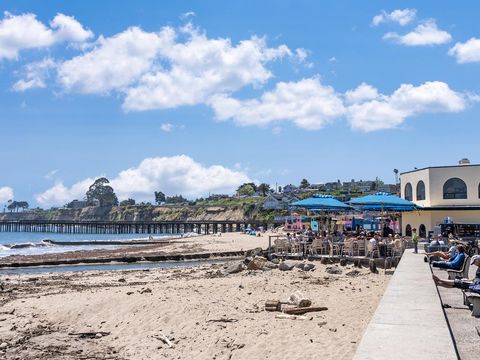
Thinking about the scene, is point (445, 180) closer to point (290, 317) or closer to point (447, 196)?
point (447, 196)

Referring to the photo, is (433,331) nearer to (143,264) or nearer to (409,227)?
(409,227)

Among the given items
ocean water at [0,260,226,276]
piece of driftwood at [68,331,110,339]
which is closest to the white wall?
ocean water at [0,260,226,276]

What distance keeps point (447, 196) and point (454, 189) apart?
0.52m

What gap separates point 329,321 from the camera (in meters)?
9.87

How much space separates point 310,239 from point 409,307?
1458 cm

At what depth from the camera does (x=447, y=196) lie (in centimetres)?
2909

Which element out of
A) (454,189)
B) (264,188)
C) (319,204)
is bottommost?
(319,204)

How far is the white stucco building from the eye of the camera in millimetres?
28359

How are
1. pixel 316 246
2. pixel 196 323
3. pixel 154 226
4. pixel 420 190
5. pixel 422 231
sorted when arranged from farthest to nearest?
pixel 154 226 < pixel 420 190 < pixel 422 231 < pixel 316 246 < pixel 196 323

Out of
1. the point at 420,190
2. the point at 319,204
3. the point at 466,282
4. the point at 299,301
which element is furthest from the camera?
the point at 420,190

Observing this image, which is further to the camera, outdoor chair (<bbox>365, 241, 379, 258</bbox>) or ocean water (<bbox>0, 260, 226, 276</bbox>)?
ocean water (<bbox>0, 260, 226, 276</bbox>)

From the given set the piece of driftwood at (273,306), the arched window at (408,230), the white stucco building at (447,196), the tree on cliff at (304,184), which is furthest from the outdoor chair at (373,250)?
the tree on cliff at (304,184)

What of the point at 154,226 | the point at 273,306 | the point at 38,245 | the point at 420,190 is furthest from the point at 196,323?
the point at 154,226

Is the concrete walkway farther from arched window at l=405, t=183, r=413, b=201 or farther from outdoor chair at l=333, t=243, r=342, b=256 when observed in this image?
arched window at l=405, t=183, r=413, b=201
